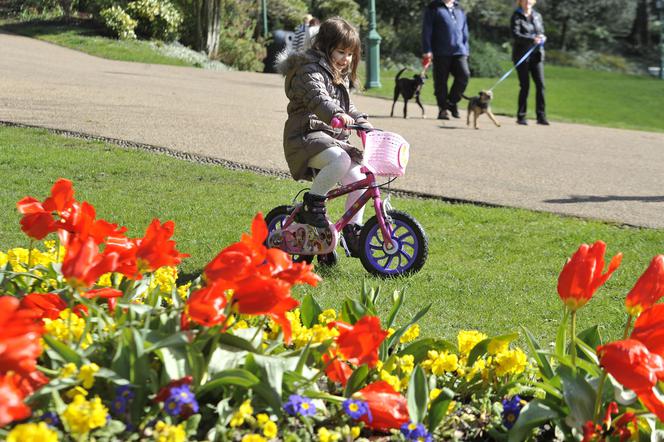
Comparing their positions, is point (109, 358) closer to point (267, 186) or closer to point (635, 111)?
point (267, 186)

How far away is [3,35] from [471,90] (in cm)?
1062

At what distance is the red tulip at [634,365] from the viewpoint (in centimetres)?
193

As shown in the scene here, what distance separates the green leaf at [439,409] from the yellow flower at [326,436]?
0.28 metres

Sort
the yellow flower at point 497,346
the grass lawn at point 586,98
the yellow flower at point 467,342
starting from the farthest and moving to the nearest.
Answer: the grass lawn at point 586,98, the yellow flower at point 467,342, the yellow flower at point 497,346

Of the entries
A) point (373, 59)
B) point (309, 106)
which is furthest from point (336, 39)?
point (373, 59)

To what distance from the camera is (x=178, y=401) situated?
1.97 metres

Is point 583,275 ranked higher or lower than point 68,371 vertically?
higher

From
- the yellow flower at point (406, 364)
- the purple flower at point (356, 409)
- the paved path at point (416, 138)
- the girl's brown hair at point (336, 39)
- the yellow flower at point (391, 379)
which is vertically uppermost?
the girl's brown hair at point (336, 39)

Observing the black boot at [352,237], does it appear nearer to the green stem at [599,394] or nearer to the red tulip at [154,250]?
the red tulip at [154,250]

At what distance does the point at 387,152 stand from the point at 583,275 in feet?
10.3

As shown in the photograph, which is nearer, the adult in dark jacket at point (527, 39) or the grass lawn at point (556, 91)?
the adult in dark jacket at point (527, 39)

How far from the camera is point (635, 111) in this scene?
21281mm

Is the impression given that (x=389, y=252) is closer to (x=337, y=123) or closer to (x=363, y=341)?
(x=337, y=123)

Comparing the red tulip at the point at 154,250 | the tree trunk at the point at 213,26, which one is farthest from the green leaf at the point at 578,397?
the tree trunk at the point at 213,26
